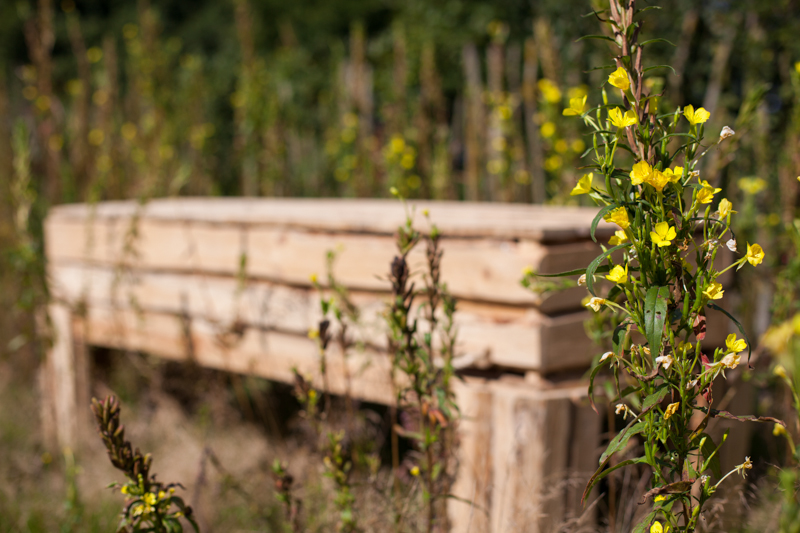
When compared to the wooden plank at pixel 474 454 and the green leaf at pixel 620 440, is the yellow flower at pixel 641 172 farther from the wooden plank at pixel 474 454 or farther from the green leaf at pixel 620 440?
the wooden plank at pixel 474 454

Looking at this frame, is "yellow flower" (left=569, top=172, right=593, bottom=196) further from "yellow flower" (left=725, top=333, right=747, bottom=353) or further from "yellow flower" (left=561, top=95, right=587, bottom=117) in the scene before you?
"yellow flower" (left=725, top=333, right=747, bottom=353)

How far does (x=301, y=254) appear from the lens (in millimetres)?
1944

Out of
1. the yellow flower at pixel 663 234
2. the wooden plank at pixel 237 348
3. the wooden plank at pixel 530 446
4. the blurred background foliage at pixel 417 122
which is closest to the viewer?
the yellow flower at pixel 663 234

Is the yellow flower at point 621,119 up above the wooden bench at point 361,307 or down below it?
above

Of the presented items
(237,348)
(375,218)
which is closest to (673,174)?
(375,218)

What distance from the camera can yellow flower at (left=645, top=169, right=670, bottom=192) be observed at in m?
0.76

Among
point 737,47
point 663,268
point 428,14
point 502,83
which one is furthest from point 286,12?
point 663,268

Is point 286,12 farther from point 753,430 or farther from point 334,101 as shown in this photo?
point 753,430

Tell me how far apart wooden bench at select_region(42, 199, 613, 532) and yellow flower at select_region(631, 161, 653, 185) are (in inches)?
18.3

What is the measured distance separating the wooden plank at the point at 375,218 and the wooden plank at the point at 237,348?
14.6 inches

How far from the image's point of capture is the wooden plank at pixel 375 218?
1565 millimetres

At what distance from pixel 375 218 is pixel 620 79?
1.10 meters

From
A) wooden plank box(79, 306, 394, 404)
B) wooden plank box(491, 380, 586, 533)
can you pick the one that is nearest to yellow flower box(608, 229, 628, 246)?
wooden plank box(491, 380, 586, 533)

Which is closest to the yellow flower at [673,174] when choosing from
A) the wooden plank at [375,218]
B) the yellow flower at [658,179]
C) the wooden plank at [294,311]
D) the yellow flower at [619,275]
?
the yellow flower at [658,179]
